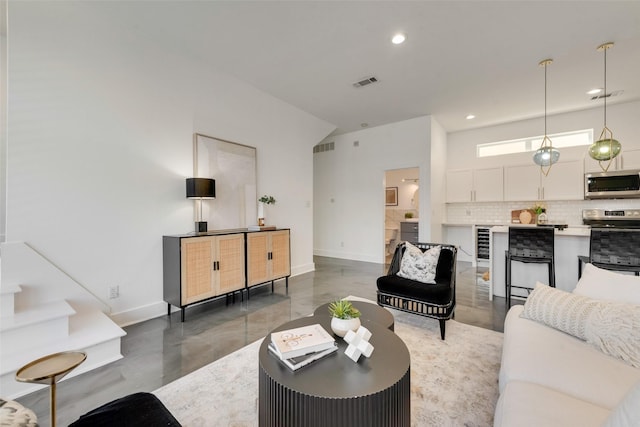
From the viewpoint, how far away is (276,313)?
127 inches

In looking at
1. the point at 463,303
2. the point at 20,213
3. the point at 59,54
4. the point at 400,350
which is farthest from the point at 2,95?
the point at 463,303

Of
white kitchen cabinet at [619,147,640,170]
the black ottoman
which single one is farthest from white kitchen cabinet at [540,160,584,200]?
the black ottoman

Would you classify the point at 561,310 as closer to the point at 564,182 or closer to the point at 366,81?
the point at 366,81

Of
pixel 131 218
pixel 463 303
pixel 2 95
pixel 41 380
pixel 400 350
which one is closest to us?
pixel 41 380

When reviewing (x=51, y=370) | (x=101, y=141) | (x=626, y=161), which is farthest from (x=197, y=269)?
(x=626, y=161)

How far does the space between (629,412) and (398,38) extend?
3.58m

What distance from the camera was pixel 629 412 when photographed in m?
0.65

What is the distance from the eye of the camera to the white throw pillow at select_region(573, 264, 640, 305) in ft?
5.49

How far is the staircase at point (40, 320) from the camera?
1.90 meters

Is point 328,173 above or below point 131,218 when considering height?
above

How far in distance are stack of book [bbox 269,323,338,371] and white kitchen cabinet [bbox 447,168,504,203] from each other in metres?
6.10

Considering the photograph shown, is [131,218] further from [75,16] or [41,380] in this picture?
[41,380]

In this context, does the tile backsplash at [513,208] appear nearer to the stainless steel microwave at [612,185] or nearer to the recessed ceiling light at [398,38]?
the stainless steel microwave at [612,185]

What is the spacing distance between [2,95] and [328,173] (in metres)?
5.77
